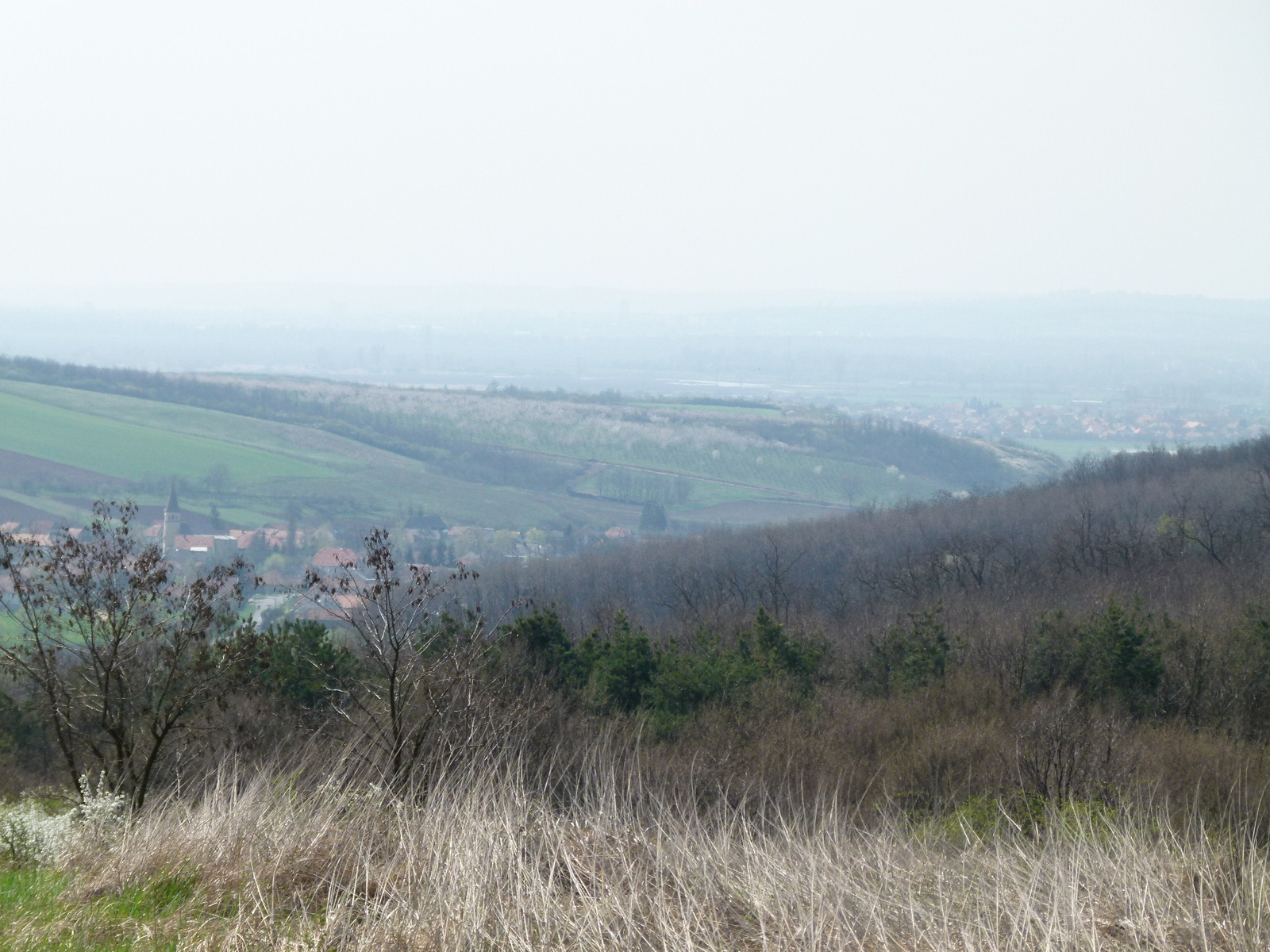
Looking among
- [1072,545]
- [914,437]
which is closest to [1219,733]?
[1072,545]

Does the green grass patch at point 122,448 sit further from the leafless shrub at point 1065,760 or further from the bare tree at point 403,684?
the bare tree at point 403,684

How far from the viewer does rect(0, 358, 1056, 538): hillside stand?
110125mm

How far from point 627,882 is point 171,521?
92.3 meters

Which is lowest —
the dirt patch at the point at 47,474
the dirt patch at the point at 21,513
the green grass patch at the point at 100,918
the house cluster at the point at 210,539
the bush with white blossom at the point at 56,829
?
the house cluster at the point at 210,539

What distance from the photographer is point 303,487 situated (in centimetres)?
11450

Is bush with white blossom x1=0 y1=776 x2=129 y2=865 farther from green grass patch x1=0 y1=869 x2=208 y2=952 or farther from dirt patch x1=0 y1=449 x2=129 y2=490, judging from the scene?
dirt patch x1=0 y1=449 x2=129 y2=490

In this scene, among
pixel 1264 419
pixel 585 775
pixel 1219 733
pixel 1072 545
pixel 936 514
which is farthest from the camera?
pixel 1264 419

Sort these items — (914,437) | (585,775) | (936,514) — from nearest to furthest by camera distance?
(585,775) < (936,514) < (914,437)

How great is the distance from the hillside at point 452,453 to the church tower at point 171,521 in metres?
4.21

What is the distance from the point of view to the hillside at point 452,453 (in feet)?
361

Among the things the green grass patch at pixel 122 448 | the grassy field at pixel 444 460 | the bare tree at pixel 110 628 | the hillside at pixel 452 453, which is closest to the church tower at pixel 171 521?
the grassy field at pixel 444 460

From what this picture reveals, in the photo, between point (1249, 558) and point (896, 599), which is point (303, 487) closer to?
point (896, 599)

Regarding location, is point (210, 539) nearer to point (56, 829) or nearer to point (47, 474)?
point (47, 474)

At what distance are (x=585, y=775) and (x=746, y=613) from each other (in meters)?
41.2
